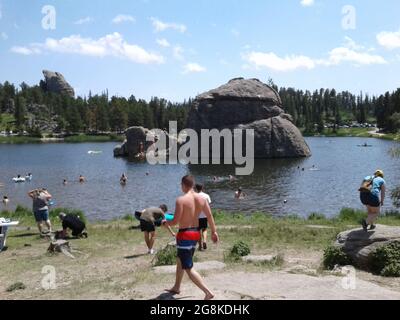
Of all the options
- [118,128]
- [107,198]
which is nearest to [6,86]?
[118,128]

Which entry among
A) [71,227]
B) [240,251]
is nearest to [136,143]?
[71,227]

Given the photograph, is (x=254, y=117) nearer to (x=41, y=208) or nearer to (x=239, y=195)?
(x=239, y=195)

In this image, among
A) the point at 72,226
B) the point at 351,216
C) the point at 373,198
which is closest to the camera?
the point at 373,198

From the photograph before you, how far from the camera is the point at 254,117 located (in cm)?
8675

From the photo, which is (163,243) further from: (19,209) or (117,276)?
(19,209)

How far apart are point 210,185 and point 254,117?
3894cm

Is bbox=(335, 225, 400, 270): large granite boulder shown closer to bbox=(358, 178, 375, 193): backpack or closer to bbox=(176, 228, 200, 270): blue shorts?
bbox=(358, 178, 375, 193): backpack

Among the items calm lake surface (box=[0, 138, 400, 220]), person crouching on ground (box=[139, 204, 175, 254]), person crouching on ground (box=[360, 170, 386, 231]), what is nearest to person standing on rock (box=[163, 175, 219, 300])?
person crouching on ground (box=[139, 204, 175, 254])

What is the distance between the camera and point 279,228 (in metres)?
20.3

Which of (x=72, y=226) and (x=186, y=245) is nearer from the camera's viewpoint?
(x=186, y=245)

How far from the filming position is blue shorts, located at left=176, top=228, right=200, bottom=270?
902 cm

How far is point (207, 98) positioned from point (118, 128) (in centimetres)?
8809

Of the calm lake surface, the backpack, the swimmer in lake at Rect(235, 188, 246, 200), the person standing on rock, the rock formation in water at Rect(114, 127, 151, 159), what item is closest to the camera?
the person standing on rock

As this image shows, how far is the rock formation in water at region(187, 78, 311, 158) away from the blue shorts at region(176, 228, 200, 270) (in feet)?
243
